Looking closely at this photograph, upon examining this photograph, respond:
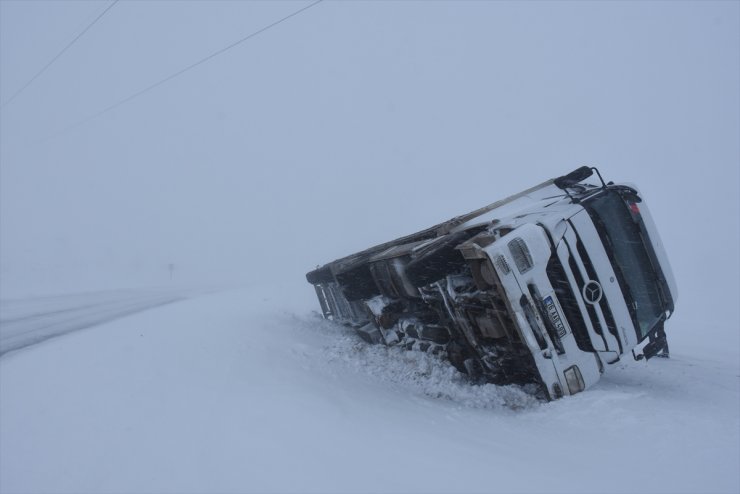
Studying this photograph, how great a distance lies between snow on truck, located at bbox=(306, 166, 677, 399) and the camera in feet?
11.2

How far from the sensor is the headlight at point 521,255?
3.39 m

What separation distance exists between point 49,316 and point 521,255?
1031 cm

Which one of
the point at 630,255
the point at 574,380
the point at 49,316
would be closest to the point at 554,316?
the point at 574,380

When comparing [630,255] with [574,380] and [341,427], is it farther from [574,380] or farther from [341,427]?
[341,427]

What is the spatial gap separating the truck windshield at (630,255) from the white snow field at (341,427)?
2.38ft

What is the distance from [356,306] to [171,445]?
387 centimetres

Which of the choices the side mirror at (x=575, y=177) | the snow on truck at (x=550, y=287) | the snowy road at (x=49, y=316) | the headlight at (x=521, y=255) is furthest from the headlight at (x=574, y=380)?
the snowy road at (x=49, y=316)

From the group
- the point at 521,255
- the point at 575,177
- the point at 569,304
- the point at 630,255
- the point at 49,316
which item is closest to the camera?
the point at 521,255

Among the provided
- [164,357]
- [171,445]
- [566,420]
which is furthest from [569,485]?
[164,357]

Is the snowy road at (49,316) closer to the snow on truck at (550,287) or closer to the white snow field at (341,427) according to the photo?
the white snow field at (341,427)

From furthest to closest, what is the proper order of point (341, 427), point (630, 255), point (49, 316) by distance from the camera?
point (49, 316) < point (630, 255) < point (341, 427)

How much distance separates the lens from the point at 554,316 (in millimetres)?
3439

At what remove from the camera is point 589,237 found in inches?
142

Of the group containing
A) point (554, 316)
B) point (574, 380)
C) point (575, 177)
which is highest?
point (575, 177)
